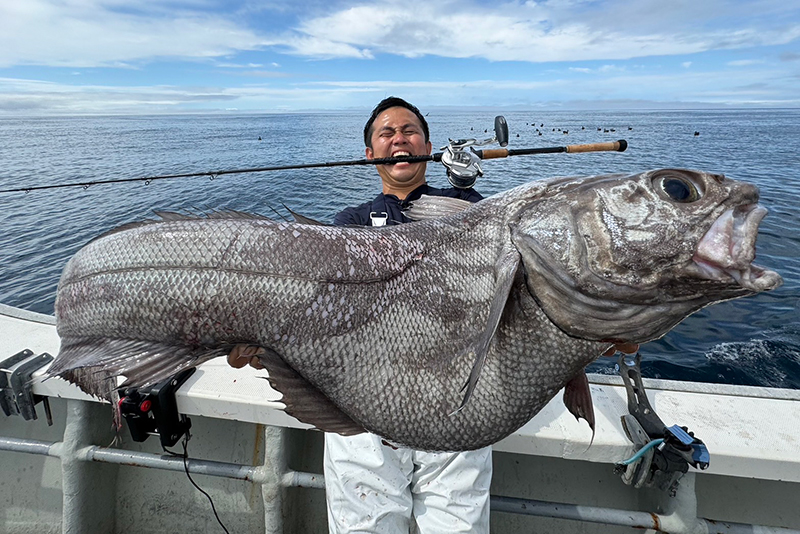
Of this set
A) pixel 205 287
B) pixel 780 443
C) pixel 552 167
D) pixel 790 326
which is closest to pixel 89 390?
pixel 205 287

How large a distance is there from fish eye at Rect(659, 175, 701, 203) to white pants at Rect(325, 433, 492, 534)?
1904 mm

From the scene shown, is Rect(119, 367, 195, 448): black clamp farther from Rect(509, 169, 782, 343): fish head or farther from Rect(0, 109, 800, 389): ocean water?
Rect(509, 169, 782, 343): fish head

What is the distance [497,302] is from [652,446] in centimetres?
184

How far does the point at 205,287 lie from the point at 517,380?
1.48 m

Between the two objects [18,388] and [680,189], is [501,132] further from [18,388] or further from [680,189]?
[18,388]

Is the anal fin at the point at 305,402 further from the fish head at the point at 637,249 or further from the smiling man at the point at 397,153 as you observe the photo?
the smiling man at the point at 397,153

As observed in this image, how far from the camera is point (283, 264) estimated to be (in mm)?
1889

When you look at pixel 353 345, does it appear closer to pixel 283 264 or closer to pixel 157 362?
pixel 283 264

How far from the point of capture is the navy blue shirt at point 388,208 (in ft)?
13.3

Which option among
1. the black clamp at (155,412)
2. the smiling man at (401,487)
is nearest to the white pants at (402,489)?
the smiling man at (401,487)

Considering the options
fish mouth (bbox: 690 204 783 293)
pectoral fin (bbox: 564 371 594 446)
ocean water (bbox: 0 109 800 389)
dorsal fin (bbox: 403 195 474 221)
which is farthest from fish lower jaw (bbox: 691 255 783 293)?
ocean water (bbox: 0 109 800 389)

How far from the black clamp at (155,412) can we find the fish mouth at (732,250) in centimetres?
301

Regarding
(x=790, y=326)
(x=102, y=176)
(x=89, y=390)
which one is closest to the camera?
(x=89, y=390)

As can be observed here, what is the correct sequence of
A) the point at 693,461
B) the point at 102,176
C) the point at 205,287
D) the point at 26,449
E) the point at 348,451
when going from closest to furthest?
1. the point at 205,287
2. the point at 693,461
3. the point at 348,451
4. the point at 26,449
5. the point at 102,176
